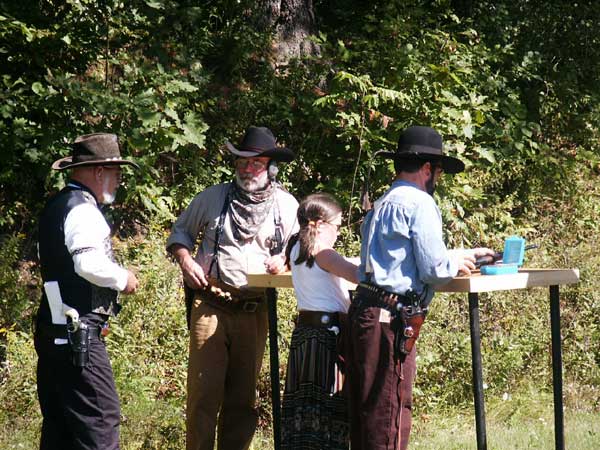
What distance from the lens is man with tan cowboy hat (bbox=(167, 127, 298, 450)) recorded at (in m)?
5.71

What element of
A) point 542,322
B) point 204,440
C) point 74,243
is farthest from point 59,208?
point 542,322

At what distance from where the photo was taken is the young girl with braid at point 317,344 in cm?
515

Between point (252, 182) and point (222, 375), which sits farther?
point (252, 182)

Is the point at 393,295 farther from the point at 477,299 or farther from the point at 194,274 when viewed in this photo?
the point at 194,274

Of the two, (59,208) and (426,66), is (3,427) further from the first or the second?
(426,66)

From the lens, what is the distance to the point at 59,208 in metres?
4.77

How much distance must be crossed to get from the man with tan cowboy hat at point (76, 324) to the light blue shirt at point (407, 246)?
1.27 metres

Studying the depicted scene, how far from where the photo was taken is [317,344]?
16.9 ft

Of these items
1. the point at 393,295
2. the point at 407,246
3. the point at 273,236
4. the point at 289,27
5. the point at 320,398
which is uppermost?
the point at 289,27

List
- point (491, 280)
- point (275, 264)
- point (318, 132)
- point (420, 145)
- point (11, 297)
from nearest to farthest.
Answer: point (491, 280), point (420, 145), point (275, 264), point (11, 297), point (318, 132)

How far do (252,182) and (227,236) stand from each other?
375 millimetres

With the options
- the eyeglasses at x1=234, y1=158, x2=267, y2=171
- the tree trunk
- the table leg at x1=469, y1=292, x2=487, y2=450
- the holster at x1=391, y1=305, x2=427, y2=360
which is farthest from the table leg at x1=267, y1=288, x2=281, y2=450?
the tree trunk

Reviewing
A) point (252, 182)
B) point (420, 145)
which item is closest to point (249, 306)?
point (252, 182)

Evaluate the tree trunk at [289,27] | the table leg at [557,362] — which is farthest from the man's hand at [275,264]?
the tree trunk at [289,27]
